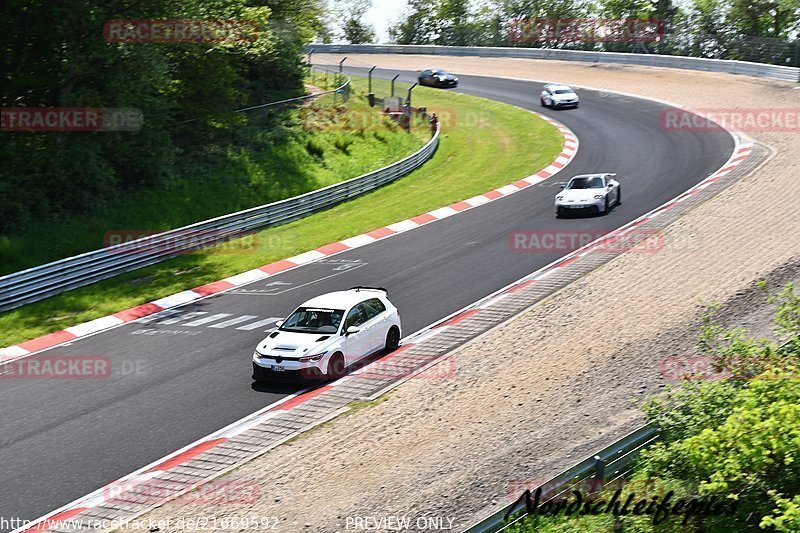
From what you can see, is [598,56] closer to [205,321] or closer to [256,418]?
[205,321]

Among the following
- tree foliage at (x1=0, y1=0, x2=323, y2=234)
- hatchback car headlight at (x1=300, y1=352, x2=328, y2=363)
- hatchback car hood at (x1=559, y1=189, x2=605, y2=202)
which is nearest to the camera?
hatchback car headlight at (x1=300, y1=352, x2=328, y2=363)

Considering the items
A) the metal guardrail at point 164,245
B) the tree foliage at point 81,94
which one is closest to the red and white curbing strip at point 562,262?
the metal guardrail at point 164,245

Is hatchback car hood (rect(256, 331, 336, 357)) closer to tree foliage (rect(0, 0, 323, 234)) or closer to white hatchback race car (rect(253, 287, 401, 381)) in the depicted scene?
white hatchback race car (rect(253, 287, 401, 381))

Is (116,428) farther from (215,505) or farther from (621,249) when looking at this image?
(621,249)

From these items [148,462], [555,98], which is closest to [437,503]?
[148,462]

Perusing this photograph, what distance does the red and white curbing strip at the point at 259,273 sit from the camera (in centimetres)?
2091

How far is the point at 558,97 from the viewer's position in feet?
161

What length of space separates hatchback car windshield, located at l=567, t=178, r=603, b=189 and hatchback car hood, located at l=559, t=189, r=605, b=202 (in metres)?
0.35

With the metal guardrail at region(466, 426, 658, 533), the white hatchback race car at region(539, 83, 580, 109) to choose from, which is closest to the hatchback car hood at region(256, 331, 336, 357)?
the metal guardrail at region(466, 426, 658, 533)

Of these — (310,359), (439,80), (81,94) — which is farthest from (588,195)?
(439,80)

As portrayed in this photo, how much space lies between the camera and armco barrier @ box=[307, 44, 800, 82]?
50781 mm

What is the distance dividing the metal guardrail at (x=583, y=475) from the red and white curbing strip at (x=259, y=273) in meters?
13.6

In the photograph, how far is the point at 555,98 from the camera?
49.2 m

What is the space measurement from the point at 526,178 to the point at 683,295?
1611 centimetres
